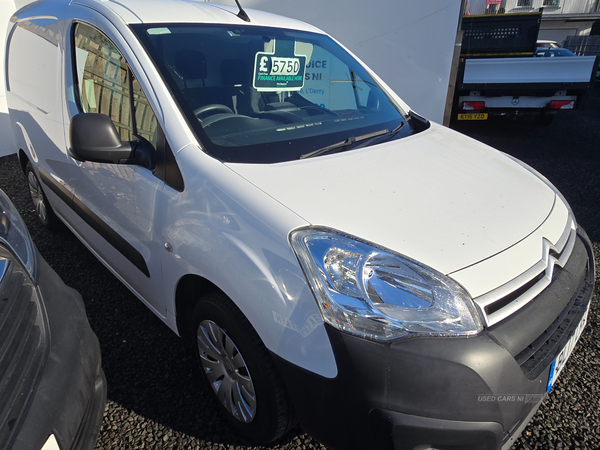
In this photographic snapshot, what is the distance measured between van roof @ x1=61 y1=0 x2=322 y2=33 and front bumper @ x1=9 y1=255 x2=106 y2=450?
1.17m

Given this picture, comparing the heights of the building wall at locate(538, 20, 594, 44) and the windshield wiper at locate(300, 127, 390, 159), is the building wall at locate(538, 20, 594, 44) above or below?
above

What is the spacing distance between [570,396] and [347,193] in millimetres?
1456

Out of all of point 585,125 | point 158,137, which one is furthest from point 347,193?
point 585,125

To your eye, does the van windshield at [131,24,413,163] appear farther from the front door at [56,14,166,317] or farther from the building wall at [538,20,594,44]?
the building wall at [538,20,594,44]

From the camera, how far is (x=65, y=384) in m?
1.17

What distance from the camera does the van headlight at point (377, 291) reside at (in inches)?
44.5

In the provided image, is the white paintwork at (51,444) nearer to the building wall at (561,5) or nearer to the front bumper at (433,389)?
the front bumper at (433,389)

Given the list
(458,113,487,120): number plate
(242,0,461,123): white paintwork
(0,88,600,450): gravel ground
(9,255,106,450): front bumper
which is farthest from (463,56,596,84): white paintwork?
(9,255,106,450): front bumper

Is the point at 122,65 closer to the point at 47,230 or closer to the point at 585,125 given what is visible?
the point at 47,230

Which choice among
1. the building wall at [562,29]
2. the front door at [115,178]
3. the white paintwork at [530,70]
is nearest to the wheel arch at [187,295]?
the front door at [115,178]

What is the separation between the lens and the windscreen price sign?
198cm

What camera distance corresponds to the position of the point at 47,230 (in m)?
3.45

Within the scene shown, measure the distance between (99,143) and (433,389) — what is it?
57.9 inches

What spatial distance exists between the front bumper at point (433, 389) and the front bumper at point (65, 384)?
26.4 inches
